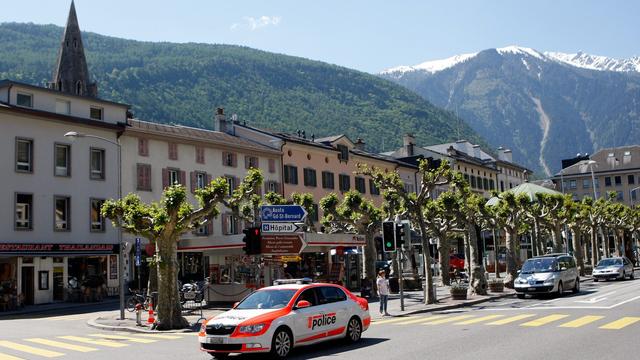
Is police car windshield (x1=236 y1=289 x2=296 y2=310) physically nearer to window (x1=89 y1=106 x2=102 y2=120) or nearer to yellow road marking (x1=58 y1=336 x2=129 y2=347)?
yellow road marking (x1=58 y1=336 x2=129 y2=347)

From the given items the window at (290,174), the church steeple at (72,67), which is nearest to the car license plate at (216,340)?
the window at (290,174)

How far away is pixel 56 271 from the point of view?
40.7 metres

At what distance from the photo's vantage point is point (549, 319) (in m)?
20.1

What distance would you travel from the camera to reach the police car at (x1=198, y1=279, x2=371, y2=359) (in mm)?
13664

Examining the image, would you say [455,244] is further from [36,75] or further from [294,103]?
[36,75]

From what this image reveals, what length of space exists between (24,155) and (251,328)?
3147cm

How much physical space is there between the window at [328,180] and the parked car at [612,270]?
25.9m

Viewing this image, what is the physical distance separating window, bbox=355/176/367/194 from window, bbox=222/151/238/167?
54.1ft

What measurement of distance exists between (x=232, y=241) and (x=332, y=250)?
784cm

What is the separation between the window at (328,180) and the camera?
61.8 metres

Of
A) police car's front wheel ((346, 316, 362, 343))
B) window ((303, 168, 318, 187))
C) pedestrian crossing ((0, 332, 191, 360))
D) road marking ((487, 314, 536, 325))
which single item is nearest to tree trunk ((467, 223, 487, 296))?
road marking ((487, 314, 536, 325))

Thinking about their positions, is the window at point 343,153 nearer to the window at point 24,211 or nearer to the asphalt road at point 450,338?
the window at point 24,211

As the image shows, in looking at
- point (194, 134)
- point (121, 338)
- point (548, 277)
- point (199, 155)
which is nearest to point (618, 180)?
point (194, 134)

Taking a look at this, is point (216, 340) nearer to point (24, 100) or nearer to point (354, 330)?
point (354, 330)
